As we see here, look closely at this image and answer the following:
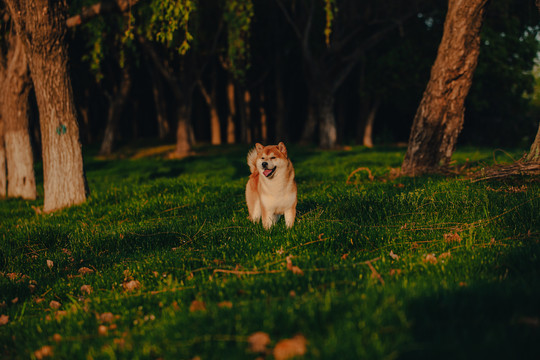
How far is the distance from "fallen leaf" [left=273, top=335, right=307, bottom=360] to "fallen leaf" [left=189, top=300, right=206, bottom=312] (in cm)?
82

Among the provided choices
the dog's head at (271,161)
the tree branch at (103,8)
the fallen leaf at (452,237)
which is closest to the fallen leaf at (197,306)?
the dog's head at (271,161)

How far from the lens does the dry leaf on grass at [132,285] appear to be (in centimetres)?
393

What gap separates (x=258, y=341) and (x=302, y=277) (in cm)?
107

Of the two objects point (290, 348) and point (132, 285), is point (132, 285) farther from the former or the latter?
point (290, 348)

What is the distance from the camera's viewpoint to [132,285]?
3.97 metres

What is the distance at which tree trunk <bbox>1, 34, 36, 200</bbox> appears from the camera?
10430 mm

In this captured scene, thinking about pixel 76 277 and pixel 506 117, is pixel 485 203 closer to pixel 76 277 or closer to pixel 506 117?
pixel 76 277

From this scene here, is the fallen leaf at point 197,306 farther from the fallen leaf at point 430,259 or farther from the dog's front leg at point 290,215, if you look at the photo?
the dog's front leg at point 290,215

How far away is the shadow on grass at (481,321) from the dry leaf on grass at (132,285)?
8.54ft

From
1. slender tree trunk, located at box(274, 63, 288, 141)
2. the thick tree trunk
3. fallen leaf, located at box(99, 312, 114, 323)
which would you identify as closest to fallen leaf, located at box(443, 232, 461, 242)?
the thick tree trunk

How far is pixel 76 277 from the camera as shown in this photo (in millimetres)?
4504

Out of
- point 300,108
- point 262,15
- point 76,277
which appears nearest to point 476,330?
point 76,277

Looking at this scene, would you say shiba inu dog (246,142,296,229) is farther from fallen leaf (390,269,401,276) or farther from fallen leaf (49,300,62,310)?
fallen leaf (49,300,62,310)

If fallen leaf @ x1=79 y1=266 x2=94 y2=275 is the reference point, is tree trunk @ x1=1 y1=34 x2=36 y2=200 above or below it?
above
